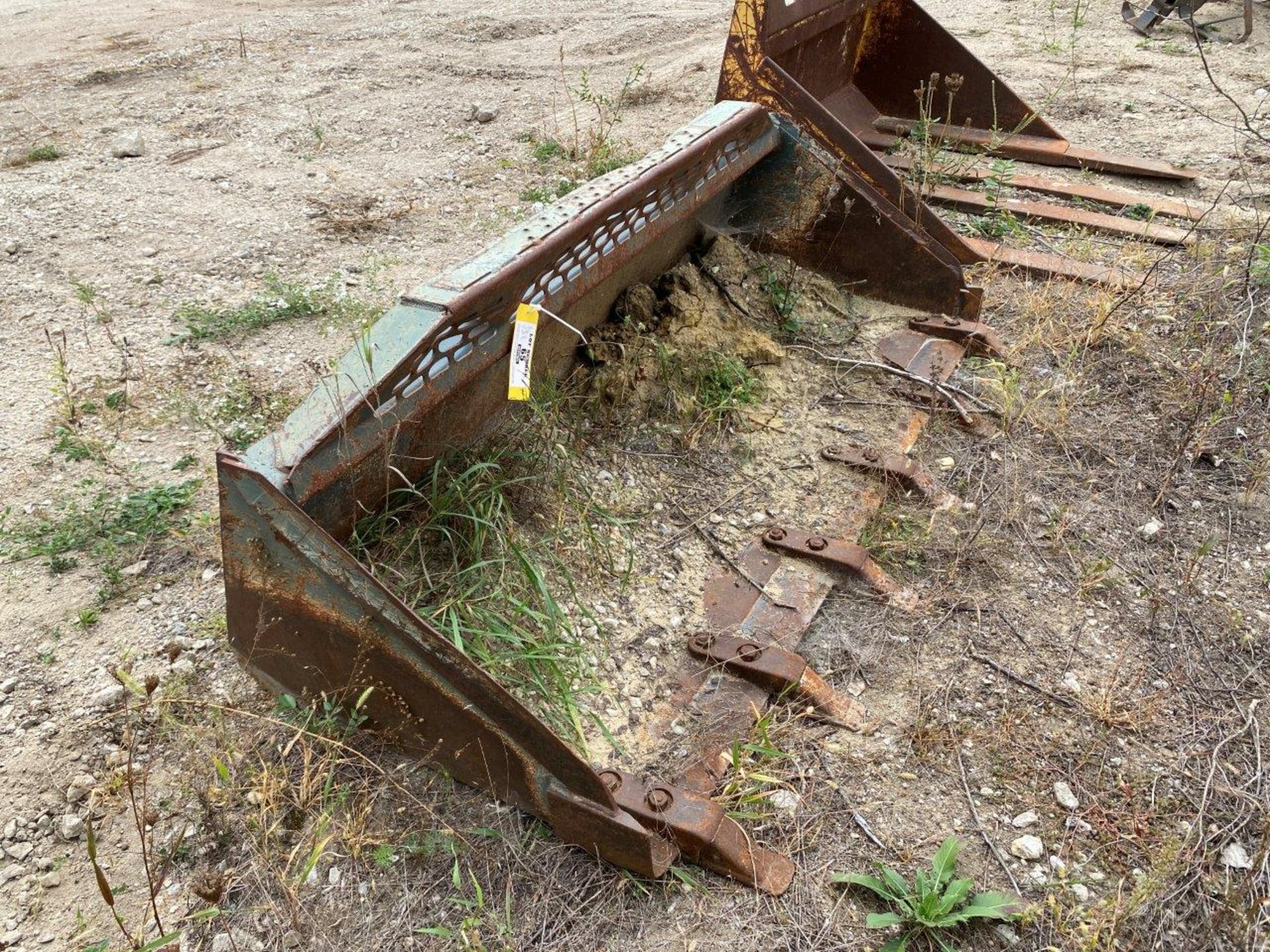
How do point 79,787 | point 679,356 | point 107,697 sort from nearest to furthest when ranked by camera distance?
point 79,787, point 107,697, point 679,356

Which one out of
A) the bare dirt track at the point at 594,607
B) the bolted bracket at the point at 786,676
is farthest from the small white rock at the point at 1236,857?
the bolted bracket at the point at 786,676

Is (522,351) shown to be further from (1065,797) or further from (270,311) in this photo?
(270,311)

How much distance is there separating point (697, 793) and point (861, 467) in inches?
56.5

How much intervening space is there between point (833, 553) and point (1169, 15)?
20.0ft

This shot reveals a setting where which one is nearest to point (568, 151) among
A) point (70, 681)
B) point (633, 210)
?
point (633, 210)

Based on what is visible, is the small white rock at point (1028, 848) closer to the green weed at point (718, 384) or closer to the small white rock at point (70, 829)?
the green weed at point (718, 384)

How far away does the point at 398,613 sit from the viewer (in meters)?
2.04

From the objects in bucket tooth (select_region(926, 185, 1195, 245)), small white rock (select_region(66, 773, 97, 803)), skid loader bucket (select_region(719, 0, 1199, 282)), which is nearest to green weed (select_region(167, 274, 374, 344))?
skid loader bucket (select_region(719, 0, 1199, 282))

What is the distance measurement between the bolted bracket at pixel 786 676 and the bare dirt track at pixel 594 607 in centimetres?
6

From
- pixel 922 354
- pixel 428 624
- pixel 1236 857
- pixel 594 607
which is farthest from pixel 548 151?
pixel 1236 857

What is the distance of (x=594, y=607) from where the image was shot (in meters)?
2.78

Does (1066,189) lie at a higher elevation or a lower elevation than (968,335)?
higher

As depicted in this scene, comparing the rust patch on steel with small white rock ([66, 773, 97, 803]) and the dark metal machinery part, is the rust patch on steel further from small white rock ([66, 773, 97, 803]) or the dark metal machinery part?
the dark metal machinery part

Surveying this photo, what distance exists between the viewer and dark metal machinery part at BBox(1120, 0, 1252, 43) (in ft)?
22.5
